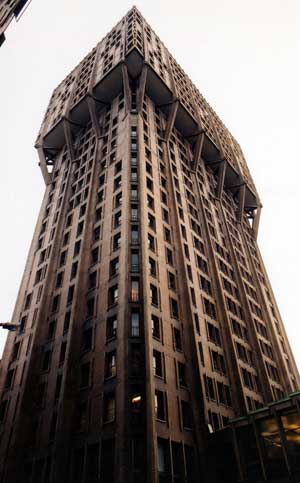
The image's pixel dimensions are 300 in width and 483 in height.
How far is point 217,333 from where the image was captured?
4528 cm

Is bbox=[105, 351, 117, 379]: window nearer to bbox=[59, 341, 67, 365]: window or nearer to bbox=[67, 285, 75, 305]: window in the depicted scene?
bbox=[59, 341, 67, 365]: window

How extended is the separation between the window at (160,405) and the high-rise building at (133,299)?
9 cm

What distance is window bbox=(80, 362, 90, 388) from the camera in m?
33.6

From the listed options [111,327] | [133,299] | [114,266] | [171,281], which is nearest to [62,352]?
[111,327]

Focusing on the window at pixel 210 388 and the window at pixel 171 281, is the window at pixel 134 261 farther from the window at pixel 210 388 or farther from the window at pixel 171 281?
the window at pixel 210 388

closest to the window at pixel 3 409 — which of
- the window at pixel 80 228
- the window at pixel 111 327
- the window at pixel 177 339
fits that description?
the window at pixel 111 327

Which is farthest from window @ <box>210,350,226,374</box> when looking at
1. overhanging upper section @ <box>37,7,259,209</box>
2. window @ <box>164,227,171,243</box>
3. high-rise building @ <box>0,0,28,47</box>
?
overhanging upper section @ <box>37,7,259,209</box>

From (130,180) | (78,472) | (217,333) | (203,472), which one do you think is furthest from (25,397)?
(130,180)

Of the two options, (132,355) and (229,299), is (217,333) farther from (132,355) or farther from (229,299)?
(132,355)

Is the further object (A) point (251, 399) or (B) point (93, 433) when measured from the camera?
(A) point (251, 399)

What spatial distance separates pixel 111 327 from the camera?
115 ft

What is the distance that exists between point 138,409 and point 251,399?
63.8 feet

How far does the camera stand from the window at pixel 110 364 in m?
31.7

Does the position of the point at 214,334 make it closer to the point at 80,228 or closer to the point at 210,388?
the point at 210,388
